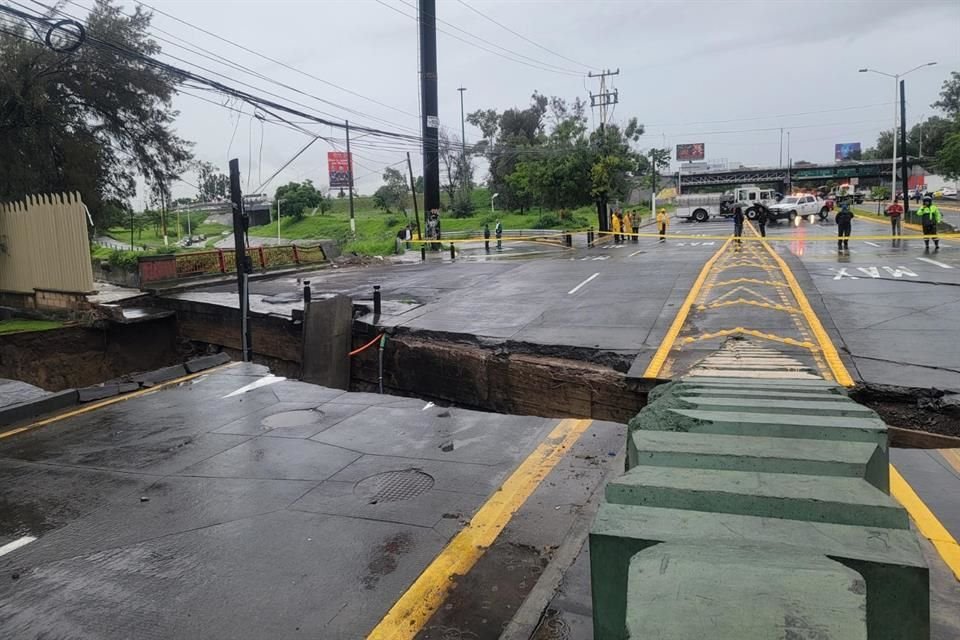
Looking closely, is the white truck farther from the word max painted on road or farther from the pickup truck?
the word max painted on road

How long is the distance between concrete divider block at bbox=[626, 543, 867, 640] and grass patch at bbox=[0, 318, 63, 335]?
15.0 meters

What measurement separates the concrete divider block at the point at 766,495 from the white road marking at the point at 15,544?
413 centimetres

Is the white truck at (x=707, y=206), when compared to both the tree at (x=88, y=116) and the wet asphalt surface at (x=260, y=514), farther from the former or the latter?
the wet asphalt surface at (x=260, y=514)

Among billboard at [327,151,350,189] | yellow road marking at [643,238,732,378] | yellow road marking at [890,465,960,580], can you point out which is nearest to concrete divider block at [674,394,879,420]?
yellow road marking at [890,465,960,580]

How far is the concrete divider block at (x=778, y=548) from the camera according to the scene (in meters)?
1.84

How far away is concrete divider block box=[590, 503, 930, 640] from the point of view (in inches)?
72.4

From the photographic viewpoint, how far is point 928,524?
3936 mm

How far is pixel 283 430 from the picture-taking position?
263 inches

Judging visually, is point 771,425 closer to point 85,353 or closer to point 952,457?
point 952,457

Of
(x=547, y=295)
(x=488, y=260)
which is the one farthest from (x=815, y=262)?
(x=488, y=260)

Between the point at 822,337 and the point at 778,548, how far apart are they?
7686 millimetres

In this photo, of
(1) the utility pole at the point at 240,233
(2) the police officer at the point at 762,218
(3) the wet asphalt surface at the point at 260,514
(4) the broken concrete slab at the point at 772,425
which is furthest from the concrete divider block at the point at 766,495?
(2) the police officer at the point at 762,218

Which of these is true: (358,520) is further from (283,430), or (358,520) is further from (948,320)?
(948,320)

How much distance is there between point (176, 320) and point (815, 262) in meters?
16.8
